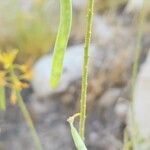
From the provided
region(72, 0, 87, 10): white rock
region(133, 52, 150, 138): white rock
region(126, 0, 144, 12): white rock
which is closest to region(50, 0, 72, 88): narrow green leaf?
region(133, 52, 150, 138): white rock

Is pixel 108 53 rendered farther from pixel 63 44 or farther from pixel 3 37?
pixel 63 44

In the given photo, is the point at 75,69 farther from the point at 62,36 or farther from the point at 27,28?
the point at 62,36

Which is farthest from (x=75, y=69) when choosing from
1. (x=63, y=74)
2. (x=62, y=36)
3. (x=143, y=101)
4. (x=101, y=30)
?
(x=62, y=36)

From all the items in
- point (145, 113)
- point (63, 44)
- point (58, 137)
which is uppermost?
point (58, 137)

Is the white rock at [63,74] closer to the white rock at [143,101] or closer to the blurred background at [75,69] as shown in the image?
the blurred background at [75,69]

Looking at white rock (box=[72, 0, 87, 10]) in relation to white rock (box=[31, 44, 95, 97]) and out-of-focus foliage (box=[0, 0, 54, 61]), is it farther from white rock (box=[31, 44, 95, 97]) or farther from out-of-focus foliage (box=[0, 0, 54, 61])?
white rock (box=[31, 44, 95, 97])

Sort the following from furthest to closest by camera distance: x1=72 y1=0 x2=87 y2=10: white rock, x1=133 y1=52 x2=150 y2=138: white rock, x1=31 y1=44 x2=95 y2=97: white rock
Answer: x1=72 y1=0 x2=87 y2=10: white rock, x1=31 y1=44 x2=95 y2=97: white rock, x1=133 y1=52 x2=150 y2=138: white rock

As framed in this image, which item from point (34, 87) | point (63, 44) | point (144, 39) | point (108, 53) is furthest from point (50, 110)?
point (63, 44)

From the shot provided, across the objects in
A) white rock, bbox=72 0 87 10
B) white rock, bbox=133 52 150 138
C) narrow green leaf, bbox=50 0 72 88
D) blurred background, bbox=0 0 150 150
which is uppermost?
white rock, bbox=72 0 87 10
